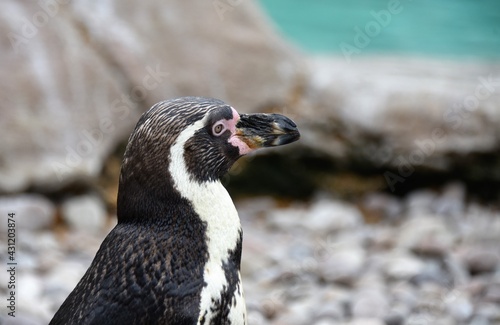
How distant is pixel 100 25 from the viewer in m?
5.21

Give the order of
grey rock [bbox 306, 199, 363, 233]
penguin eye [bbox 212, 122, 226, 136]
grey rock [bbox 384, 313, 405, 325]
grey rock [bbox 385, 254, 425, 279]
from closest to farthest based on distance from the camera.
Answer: penguin eye [bbox 212, 122, 226, 136]
grey rock [bbox 384, 313, 405, 325]
grey rock [bbox 385, 254, 425, 279]
grey rock [bbox 306, 199, 363, 233]

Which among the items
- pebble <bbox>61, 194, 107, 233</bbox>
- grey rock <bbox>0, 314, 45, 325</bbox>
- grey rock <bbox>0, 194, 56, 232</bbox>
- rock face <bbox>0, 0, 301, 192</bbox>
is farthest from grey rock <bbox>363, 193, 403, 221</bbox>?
grey rock <bbox>0, 314, 45, 325</bbox>

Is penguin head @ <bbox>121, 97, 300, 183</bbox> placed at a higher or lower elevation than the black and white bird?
higher

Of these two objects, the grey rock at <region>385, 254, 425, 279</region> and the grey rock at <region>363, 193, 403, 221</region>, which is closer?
the grey rock at <region>385, 254, 425, 279</region>

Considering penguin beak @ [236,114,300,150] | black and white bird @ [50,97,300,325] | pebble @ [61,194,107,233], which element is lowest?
black and white bird @ [50,97,300,325]

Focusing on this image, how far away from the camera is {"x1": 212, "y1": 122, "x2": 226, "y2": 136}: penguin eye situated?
234 cm

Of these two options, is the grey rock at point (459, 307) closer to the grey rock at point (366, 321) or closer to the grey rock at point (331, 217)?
the grey rock at point (366, 321)

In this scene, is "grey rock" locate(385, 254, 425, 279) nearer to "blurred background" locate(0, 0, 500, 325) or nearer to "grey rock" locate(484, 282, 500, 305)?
"blurred background" locate(0, 0, 500, 325)

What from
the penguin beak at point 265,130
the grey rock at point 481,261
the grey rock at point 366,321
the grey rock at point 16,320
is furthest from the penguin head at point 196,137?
the grey rock at point 481,261

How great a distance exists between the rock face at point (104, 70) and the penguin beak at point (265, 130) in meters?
2.57

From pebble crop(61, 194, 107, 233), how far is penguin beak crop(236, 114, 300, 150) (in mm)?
2569

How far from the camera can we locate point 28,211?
15.1 ft

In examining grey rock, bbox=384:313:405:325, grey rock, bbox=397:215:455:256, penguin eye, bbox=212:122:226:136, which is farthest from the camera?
grey rock, bbox=397:215:455:256

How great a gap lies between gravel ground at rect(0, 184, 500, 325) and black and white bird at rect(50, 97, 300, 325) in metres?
1.11
